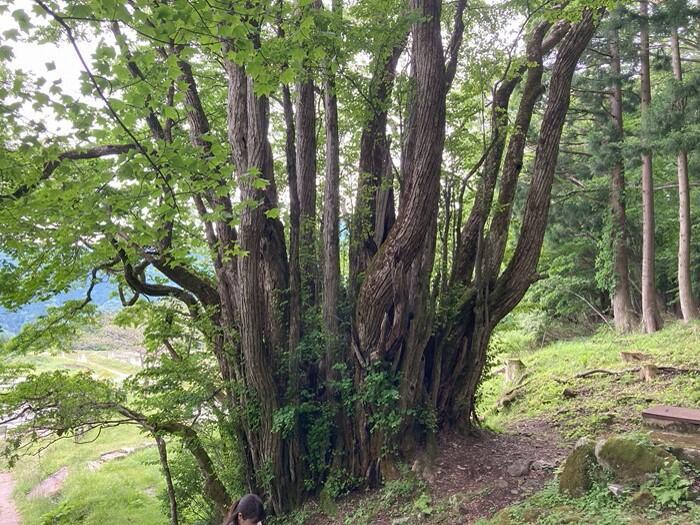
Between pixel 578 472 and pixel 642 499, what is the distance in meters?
0.52

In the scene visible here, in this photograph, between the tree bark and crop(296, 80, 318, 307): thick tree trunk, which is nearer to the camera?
the tree bark

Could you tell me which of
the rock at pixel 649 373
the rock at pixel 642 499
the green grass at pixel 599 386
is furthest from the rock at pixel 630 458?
the rock at pixel 649 373

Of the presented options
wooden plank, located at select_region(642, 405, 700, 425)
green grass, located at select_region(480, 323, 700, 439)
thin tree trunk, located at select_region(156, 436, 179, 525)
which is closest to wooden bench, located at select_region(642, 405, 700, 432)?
wooden plank, located at select_region(642, 405, 700, 425)

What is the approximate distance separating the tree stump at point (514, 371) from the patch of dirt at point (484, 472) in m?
3.83

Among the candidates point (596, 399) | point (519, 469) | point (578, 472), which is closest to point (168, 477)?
point (519, 469)

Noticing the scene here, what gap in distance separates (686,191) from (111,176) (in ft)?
38.7

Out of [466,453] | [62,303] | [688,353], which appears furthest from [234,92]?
[688,353]

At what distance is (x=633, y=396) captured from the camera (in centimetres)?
660

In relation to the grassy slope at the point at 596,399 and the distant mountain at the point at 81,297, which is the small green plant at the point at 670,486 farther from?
the distant mountain at the point at 81,297

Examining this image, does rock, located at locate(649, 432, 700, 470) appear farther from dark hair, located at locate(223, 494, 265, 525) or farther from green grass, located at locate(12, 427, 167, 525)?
green grass, located at locate(12, 427, 167, 525)

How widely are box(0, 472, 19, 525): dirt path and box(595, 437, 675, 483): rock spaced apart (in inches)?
578

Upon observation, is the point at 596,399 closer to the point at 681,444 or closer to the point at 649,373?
the point at 649,373

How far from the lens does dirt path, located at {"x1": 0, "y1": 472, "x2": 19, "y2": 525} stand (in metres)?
12.7

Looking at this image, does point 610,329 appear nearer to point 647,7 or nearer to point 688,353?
point 688,353
